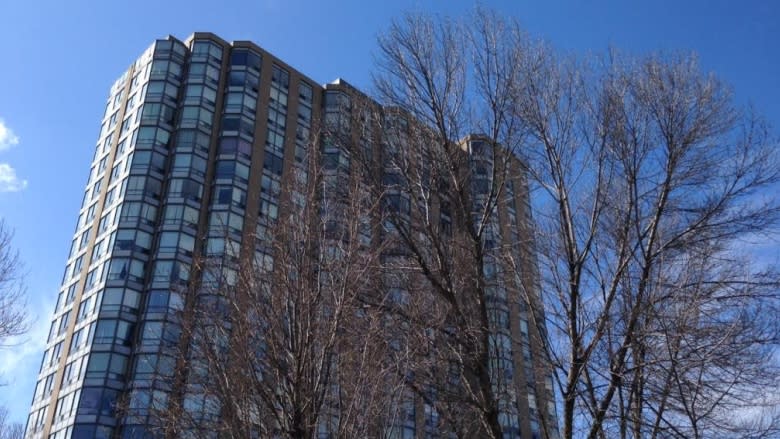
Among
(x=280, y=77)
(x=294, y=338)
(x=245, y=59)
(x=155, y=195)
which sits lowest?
(x=294, y=338)

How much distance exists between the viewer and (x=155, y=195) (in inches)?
1762

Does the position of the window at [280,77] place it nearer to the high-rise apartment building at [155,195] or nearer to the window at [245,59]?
the high-rise apartment building at [155,195]

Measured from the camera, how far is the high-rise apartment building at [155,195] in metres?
38.6

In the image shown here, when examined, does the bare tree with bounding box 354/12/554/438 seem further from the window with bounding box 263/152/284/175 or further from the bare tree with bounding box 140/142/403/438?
the window with bounding box 263/152/284/175

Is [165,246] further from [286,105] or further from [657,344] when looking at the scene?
[657,344]

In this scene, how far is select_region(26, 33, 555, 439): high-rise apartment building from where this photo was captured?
38.6 meters

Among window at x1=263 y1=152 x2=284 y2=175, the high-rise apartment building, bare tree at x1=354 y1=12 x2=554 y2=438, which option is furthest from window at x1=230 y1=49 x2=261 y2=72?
bare tree at x1=354 y1=12 x2=554 y2=438

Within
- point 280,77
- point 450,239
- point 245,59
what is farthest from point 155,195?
point 450,239

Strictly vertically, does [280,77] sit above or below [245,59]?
below

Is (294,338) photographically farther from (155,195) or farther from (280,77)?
(280,77)

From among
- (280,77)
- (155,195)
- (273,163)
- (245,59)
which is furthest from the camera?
(280,77)

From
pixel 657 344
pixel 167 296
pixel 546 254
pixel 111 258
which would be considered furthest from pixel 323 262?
pixel 111 258

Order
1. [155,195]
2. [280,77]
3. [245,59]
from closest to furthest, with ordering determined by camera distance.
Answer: [155,195] → [245,59] → [280,77]

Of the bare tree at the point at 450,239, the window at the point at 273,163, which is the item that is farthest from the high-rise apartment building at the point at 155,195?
the bare tree at the point at 450,239
